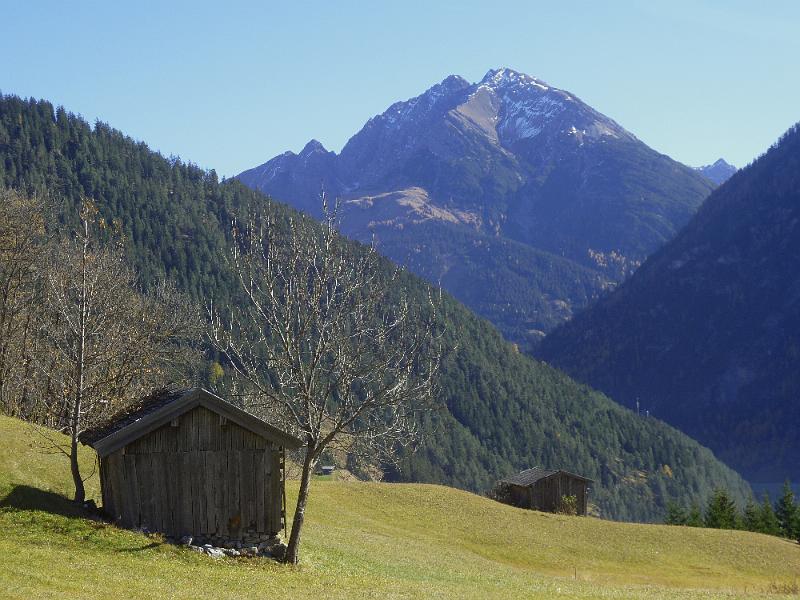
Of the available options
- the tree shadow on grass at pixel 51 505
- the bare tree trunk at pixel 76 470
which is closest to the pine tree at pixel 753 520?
the bare tree trunk at pixel 76 470

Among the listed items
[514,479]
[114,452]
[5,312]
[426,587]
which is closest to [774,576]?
[514,479]

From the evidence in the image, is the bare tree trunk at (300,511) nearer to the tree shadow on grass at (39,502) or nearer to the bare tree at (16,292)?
the tree shadow on grass at (39,502)

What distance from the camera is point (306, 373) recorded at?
1236 inches

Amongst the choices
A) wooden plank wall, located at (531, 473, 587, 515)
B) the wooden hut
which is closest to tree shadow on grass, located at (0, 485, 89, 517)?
the wooden hut

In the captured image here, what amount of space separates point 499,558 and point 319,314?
28.2 meters

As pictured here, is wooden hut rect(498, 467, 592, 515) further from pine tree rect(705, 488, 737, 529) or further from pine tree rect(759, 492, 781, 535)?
pine tree rect(759, 492, 781, 535)

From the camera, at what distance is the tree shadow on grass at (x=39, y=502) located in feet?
104

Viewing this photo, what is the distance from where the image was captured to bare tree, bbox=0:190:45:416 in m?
54.7

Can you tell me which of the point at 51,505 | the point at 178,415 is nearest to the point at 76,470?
the point at 51,505

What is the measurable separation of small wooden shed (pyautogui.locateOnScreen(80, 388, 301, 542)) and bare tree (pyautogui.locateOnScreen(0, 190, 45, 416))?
79.8ft

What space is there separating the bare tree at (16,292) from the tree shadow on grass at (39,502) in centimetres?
2091

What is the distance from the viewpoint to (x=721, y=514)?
290 feet

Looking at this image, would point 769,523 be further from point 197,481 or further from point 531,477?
point 197,481

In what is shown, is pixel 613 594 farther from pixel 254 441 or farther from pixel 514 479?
pixel 514 479
